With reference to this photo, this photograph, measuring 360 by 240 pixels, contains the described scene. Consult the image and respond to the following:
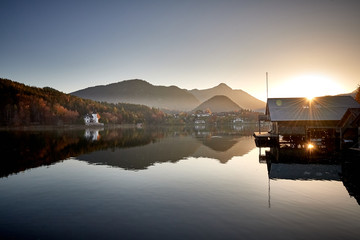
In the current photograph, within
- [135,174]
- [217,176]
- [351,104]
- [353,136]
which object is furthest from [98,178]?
[351,104]

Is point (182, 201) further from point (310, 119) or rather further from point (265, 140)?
point (265, 140)

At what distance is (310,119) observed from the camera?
39250 millimetres

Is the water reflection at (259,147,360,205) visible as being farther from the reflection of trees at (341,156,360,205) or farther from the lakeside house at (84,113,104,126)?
the lakeside house at (84,113,104,126)

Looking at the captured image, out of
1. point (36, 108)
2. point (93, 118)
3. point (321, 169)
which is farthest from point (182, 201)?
point (93, 118)

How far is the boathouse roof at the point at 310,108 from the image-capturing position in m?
39.6

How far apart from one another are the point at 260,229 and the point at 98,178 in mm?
13660

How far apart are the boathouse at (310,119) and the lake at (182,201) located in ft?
53.6

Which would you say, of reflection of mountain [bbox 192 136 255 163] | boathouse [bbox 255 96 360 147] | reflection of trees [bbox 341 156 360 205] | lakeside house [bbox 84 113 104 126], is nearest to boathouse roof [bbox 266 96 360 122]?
boathouse [bbox 255 96 360 147]

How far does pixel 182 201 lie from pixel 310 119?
33530 mm

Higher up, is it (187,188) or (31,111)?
(31,111)

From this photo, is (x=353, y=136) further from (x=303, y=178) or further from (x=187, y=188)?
(x=187, y=188)

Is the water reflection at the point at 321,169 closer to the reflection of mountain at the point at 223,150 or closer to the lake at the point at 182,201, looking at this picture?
the lake at the point at 182,201

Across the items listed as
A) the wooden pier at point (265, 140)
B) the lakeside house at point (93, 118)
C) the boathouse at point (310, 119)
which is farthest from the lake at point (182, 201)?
the lakeside house at point (93, 118)

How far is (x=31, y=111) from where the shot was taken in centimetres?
12825
